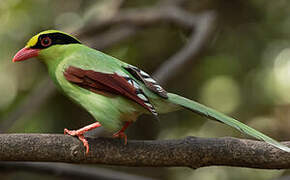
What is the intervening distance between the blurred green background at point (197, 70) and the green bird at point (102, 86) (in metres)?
3.29

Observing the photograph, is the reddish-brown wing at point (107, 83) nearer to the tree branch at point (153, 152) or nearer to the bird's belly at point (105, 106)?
the bird's belly at point (105, 106)

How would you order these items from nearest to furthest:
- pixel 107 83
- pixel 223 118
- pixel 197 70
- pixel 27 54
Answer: pixel 223 118
pixel 107 83
pixel 27 54
pixel 197 70

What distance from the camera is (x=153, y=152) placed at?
8.67 feet

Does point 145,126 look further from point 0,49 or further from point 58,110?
point 0,49

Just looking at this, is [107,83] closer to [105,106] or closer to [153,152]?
[105,106]

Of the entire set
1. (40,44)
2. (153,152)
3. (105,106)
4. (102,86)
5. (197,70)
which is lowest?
(153,152)

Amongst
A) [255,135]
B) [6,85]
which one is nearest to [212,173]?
[6,85]

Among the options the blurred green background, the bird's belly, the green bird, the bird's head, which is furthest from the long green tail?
the blurred green background

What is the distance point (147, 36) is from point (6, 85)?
2.29 meters

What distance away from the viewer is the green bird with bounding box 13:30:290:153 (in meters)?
2.67

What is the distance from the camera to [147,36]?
23.8 feet

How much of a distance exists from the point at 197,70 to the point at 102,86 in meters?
4.44

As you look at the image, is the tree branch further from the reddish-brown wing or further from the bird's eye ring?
the bird's eye ring

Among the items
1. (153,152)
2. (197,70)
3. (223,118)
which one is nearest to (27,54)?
(153,152)
